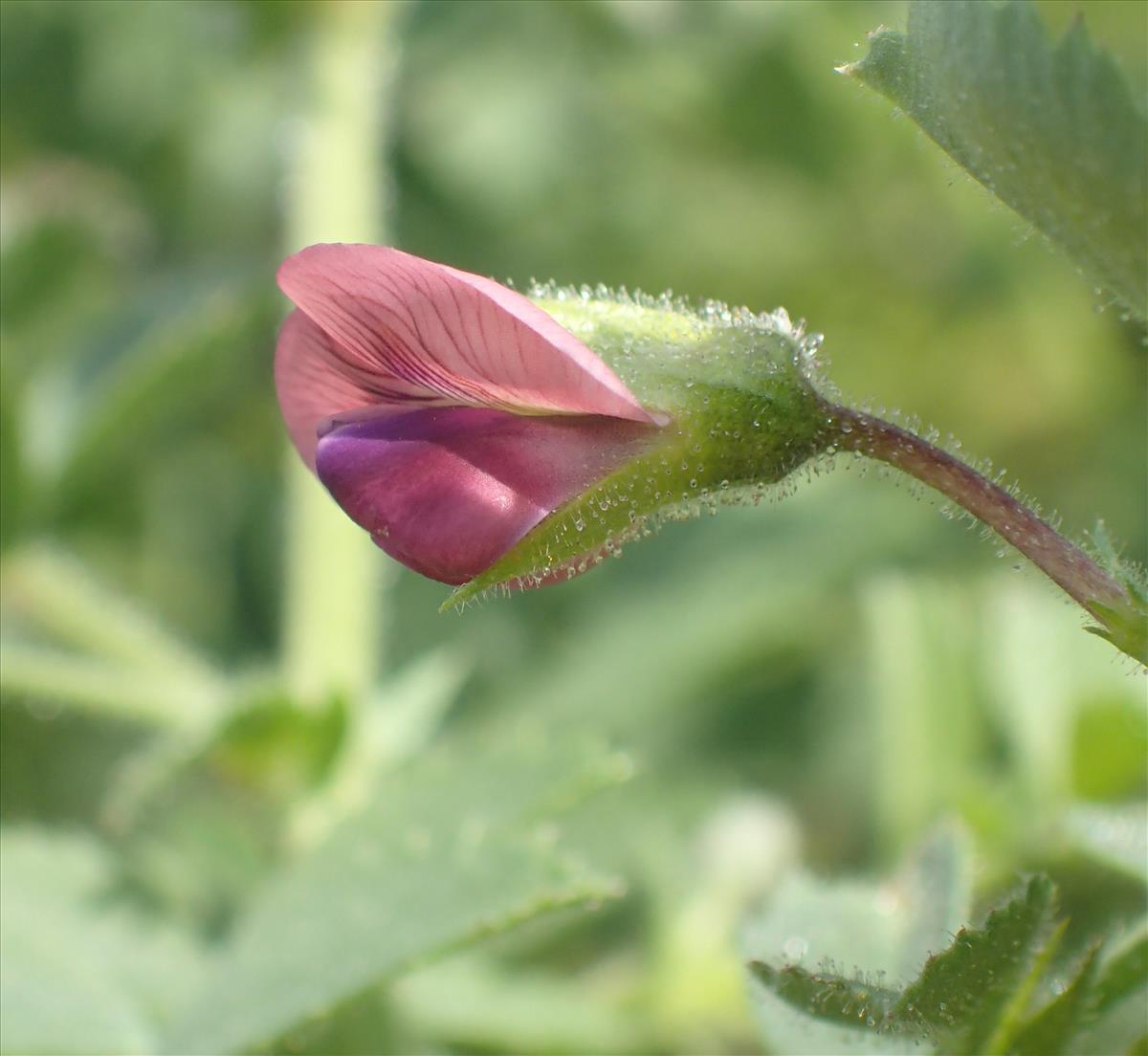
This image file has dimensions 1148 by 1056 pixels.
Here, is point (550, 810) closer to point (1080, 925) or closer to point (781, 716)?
point (1080, 925)

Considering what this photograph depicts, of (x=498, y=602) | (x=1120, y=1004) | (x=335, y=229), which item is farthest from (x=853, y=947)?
(x=498, y=602)

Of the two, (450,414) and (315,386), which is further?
(315,386)

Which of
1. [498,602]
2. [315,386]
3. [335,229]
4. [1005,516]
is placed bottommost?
[1005,516]

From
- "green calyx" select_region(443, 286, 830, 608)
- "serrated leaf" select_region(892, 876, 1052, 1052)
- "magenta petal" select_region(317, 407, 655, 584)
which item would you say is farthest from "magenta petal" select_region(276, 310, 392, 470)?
"serrated leaf" select_region(892, 876, 1052, 1052)

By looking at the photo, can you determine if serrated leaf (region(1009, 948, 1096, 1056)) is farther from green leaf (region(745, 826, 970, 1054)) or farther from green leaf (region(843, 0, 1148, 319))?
green leaf (region(843, 0, 1148, 319))

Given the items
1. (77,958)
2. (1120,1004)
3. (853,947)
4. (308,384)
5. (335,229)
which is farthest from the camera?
(335,229)

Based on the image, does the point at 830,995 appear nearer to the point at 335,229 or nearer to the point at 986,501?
the point at 986,501

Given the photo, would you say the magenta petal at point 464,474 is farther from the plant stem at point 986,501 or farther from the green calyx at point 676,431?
the plant stem at point 986,501

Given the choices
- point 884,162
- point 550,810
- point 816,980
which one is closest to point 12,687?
point 550,810

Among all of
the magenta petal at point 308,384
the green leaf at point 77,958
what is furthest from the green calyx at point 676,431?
the green leaf at point 77,958
